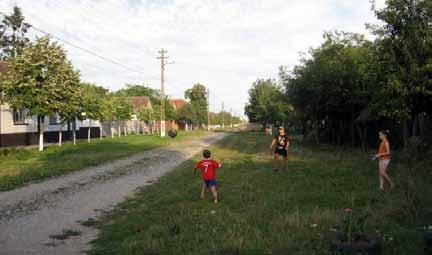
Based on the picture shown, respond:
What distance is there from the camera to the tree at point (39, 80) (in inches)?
931

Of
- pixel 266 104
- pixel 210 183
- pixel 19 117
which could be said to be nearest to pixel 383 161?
pixel 210 183

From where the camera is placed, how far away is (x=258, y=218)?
24.7ft

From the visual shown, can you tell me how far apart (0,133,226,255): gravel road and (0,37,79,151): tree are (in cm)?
955

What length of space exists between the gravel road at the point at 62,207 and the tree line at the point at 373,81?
8171 mm

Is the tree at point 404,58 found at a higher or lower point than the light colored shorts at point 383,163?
higher

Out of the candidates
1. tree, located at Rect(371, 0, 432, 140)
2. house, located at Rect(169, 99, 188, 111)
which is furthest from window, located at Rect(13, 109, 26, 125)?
house, located at Rect(169, 99, 188, 111)

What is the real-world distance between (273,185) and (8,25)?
57.7 m

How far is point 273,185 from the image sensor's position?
1150 centimetres

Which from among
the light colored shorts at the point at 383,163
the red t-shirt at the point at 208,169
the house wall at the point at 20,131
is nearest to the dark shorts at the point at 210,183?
the red t-shirt at the point at 208,169

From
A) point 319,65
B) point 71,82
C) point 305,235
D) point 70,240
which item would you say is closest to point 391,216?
point 305,235

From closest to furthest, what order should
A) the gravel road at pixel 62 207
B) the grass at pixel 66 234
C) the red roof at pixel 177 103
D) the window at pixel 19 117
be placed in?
the gravel road at pixel 62 207
the grass at pixel 66 234
the window at pixel 19 117
the red roof at pixel 177 103

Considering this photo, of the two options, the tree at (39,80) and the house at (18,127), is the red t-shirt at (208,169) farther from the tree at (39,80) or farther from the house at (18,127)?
the house at (18,127)

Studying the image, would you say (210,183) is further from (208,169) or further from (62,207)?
(62,207)

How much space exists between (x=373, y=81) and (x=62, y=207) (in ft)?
38.5
